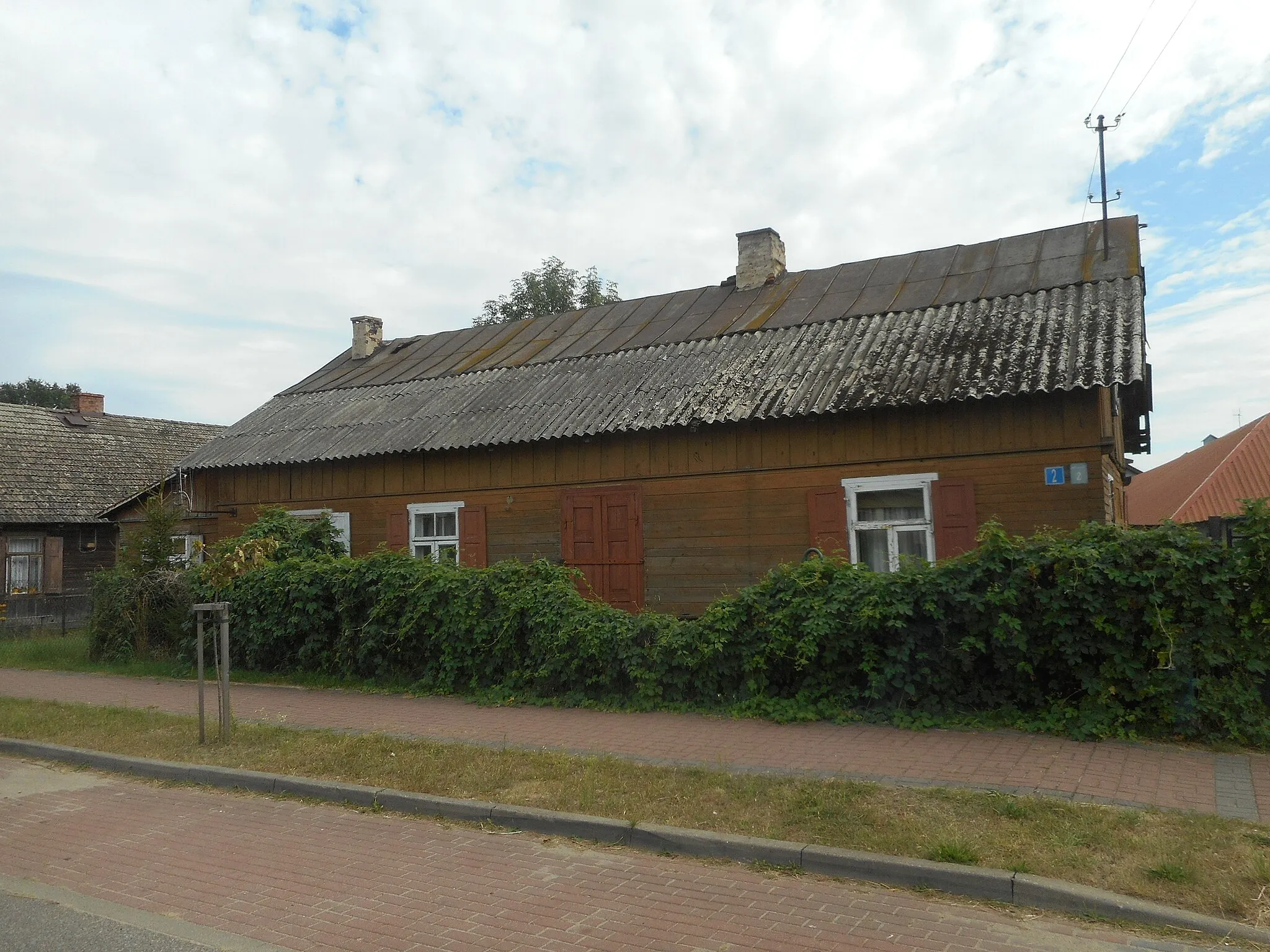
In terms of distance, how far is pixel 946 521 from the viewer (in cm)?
1288

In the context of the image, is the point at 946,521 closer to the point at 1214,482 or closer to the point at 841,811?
the point at 841,811

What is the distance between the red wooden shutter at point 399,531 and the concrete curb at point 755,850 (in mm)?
8943

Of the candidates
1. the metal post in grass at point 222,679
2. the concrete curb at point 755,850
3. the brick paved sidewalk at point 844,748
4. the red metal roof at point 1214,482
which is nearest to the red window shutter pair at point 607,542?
the brick paved sidewalk at point 844,748

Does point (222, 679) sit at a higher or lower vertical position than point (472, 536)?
lower

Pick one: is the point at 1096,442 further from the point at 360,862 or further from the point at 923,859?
the point at 360,862

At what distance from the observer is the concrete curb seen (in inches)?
190

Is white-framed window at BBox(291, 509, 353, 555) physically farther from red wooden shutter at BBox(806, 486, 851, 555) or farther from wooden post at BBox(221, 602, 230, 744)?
red wooden shutter at BBox(806, 486, 851, 555)

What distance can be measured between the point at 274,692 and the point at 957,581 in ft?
28.4

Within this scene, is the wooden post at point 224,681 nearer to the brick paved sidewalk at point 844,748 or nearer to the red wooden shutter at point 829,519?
the brick paved sidewalk at point 844,748

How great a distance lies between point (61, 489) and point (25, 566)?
8.48ft

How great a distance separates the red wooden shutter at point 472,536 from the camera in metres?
16.6

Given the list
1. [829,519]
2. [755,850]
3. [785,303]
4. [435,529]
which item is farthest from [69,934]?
[785,303]

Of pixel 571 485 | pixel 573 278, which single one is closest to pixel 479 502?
pixel 571 485

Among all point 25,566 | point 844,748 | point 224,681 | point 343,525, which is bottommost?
point 844,748
